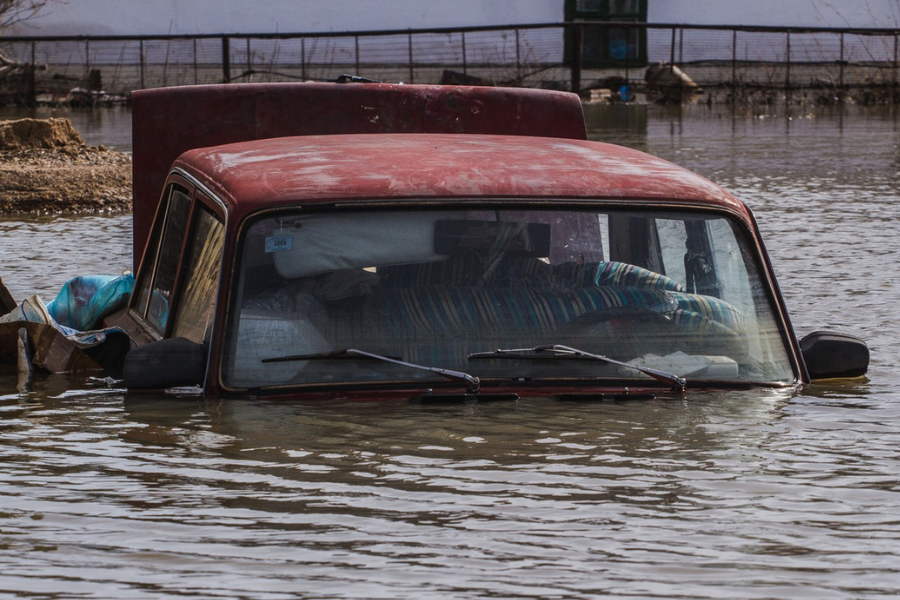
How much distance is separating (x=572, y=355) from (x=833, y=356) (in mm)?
889

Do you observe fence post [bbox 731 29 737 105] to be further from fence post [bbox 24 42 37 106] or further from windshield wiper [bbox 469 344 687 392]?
windshield wiper [bbox 469 344 687 392]

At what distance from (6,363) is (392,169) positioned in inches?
93.4

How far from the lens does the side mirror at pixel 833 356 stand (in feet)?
15.6

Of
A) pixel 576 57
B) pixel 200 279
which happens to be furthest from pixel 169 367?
pixel 576 57

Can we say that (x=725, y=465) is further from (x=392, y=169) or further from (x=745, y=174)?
(x=745, y=174)

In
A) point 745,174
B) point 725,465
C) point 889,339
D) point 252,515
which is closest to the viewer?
point 252,515

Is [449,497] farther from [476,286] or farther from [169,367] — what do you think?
[169,367]

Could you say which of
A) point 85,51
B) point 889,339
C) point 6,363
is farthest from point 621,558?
point 85,51

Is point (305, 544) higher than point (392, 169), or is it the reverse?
point (392, 169)

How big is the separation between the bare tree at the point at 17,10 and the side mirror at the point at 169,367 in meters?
29.5

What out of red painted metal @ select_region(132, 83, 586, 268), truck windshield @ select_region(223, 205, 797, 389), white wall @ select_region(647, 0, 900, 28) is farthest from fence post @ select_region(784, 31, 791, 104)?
truck windshield @ select_region(223, 205, 797, 389)

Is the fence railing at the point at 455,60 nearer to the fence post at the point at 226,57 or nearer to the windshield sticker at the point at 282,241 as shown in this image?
the fence post at the point at 226,57

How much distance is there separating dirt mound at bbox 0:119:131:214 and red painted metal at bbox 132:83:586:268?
26.1 feet

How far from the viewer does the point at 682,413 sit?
450 cm
